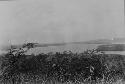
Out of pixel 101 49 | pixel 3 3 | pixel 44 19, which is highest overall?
pixel 3 3

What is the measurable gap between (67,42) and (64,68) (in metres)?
0.19

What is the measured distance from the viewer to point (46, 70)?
1521 mm

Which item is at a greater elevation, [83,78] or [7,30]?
[7,30]

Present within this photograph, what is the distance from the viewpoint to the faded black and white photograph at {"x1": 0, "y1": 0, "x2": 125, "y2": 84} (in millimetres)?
1506

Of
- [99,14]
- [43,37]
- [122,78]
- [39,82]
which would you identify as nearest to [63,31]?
[43,37]

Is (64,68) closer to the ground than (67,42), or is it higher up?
closer to the ground

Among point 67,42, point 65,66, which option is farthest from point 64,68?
point 67,42

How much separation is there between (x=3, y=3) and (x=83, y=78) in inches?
31.6

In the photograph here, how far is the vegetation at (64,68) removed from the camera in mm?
1502

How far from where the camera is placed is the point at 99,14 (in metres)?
1.52

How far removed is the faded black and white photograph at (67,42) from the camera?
1.51 metres

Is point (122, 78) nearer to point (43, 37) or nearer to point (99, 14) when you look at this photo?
point (99, 14)

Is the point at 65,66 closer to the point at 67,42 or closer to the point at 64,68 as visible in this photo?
the point at 64,68

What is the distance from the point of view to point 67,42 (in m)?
1.53
